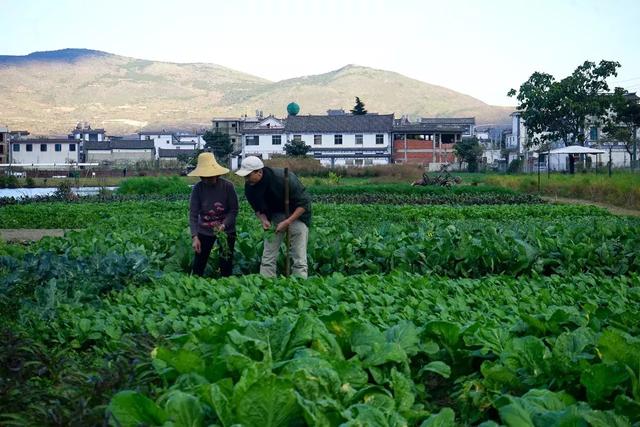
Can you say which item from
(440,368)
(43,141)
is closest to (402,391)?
(440,368)

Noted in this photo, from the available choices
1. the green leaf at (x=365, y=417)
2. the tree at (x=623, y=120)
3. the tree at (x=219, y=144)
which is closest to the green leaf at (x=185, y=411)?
the green leaf at (x=365, y=417)

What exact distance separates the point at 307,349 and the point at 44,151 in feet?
333

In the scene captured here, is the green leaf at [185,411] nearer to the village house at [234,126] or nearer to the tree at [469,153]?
the tree at [469,153]

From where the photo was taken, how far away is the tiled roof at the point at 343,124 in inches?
3209

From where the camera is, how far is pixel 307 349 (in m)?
4.19

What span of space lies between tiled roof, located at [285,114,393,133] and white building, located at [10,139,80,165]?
30.4 meters

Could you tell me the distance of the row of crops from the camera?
341cm

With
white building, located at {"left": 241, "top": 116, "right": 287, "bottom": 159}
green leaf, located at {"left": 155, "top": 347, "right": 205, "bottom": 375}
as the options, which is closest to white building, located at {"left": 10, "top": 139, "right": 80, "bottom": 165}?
white building, located at {"left": 241, "top": 116, "right": 287, "bottom": 159}

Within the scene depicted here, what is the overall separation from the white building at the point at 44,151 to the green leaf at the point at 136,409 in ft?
328

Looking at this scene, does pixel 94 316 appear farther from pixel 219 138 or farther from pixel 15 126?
pixel 15 126

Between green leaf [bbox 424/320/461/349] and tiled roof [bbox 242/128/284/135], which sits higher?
tiled roof [bbox 242/128/284/135]

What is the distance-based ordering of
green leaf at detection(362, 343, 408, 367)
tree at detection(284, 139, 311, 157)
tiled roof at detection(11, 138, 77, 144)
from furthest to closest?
tiled roof at detection(11, 138, 77, 144) < tree at detection(284, 139, 311, 157) < green leaf at detection(362, 343, 408, 367)

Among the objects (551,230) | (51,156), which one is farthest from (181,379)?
(51,156)

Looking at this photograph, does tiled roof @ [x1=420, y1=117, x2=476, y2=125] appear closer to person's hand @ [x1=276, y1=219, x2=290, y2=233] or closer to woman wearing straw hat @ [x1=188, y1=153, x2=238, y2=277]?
woman wearing straw hat @ [x1=188, y1=153, x2=238, y2=277]
